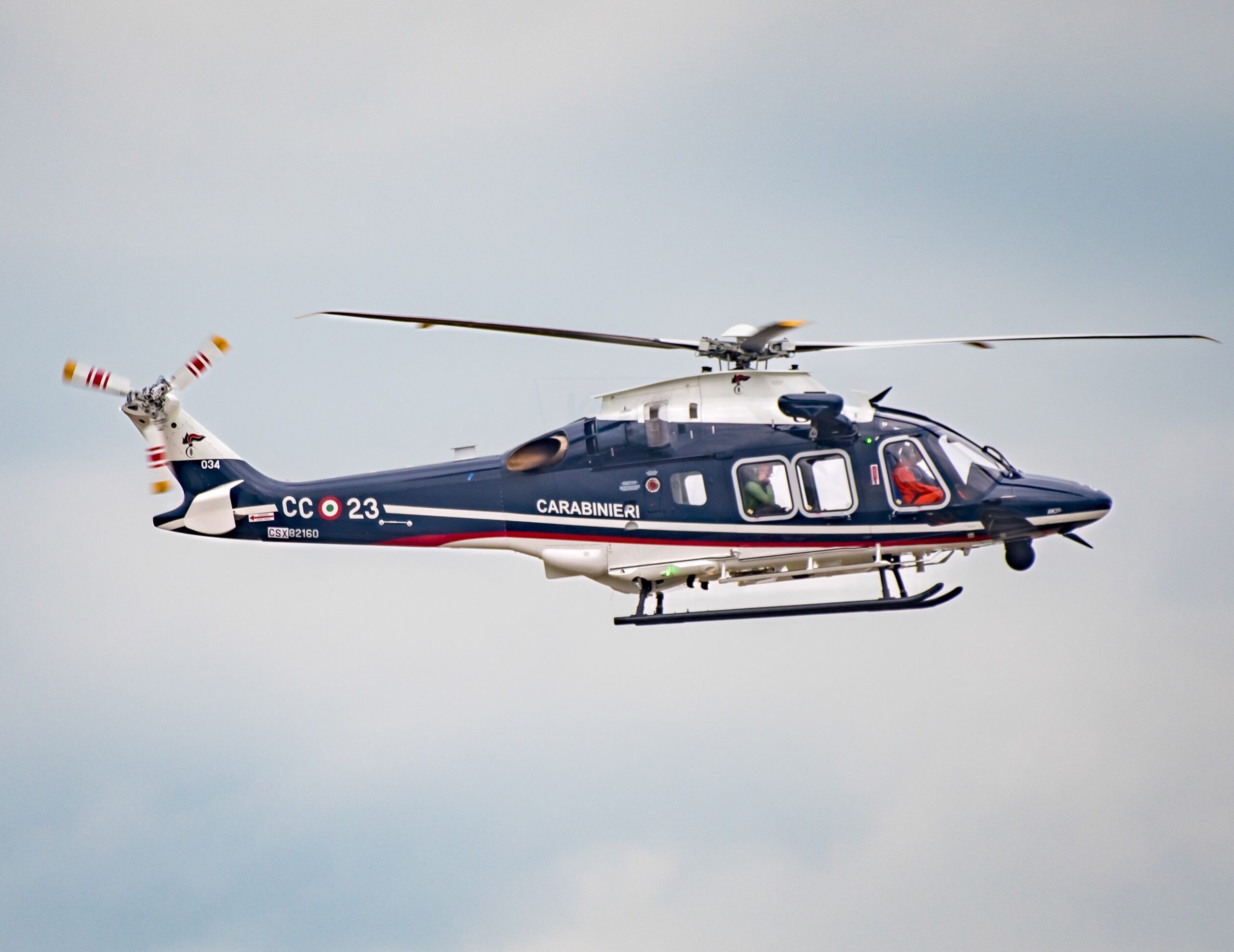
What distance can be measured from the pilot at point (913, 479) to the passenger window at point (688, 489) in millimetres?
2038

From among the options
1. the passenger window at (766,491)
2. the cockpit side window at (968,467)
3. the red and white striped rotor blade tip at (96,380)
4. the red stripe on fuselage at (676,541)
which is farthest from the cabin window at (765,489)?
the red and white striped rotor blade tip at (96,380)

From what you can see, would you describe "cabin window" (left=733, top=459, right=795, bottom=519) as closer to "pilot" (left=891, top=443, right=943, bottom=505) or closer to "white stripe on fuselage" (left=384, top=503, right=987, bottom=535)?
"white stripe on fuselage" (left=384, top=503, right=987, bottom=535)

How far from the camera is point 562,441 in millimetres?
14984

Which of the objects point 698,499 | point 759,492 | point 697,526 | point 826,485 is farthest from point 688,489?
point 826,485

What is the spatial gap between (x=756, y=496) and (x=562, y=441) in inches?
85.8

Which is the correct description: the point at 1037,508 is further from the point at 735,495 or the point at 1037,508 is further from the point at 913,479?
the point at 735,495

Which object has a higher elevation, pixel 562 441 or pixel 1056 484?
pixel 562 441

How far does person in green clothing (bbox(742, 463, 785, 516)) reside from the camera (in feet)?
48.2

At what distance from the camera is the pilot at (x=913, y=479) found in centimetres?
1477

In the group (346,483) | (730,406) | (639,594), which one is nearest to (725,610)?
(639,594)

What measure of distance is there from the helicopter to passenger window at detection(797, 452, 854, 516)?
1 centimetres

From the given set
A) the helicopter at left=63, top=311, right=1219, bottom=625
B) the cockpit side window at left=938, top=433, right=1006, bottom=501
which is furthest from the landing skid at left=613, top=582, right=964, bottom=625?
the cockpit side window at left=938, top=433, right=1006, bottom=501

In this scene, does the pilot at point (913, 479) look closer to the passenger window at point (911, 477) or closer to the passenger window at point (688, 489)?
the passenger window at point (911, 477)

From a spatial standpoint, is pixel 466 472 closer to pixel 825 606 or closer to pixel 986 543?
pixel 825 606
